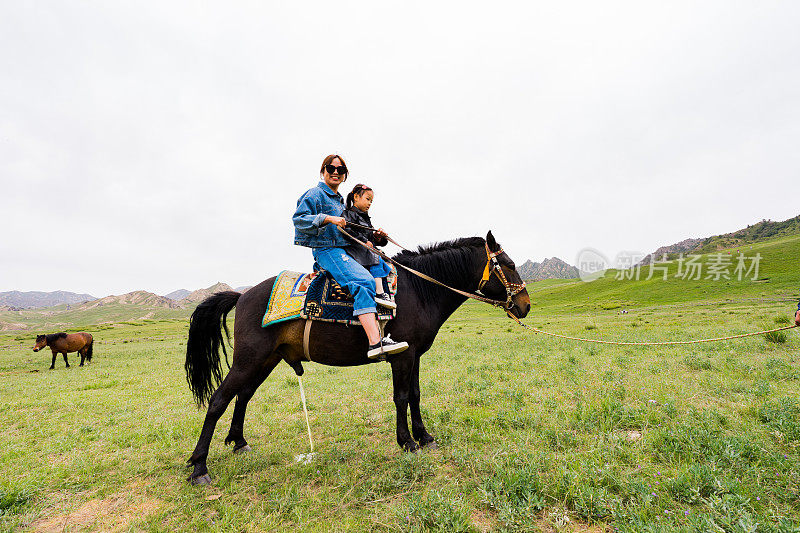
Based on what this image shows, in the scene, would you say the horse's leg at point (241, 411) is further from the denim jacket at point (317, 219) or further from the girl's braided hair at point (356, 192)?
the girl's braided hair at point (356, 192)

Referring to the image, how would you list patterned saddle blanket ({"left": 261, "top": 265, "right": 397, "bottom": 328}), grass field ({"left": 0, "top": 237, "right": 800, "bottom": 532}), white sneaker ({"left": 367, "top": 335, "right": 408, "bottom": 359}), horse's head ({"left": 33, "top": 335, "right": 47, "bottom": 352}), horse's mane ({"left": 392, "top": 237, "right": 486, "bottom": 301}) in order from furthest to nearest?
horse's head ({"left": 33, "top": 335, "right": 47, "bottom": 352}), horse's mane ({"left": 392, "top": 237, "right": 486, "bottom": 301}), patterned saddle blanket ({"left": 261, "top": 265, "right": 397, "bottom": 328}), white sneaker ({"left": 367, "top": 335, "right": 408, "bottom": 359}), grass field ({"left": 0, "top": 237, "right": 800, "bottom": 532})

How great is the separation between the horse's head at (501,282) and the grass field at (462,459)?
2.01m

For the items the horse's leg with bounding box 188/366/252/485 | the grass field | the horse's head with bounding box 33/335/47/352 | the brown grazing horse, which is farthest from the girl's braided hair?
the horse's head with bounding box 33/335/47/352

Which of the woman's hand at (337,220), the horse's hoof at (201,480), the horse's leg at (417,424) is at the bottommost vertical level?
the horse's hoof at (201,480)

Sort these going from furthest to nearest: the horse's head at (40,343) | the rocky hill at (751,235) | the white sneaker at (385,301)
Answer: the rocky hill at (751,235) → the horse's head at (40,343) → the white sneaker at (385,301)

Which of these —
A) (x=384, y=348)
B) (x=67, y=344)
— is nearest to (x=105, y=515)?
(x=384, y=348)

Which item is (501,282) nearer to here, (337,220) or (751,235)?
(337,220)

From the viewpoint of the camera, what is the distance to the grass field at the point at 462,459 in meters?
3.26

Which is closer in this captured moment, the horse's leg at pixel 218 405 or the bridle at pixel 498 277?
the horse's leg at pixel 218 405

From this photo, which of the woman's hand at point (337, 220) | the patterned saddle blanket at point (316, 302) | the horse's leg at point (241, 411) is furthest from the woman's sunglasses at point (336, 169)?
the horse's leg at point (241, 411)

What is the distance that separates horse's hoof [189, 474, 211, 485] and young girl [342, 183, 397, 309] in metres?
3.56

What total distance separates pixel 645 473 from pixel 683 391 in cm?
395

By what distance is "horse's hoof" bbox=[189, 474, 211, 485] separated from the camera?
14.8 ft

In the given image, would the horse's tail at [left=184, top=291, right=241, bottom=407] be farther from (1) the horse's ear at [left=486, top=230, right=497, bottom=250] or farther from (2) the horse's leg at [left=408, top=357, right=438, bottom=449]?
(1) the horse's ear at [left=486, top=230, right=497, bottom=250]
